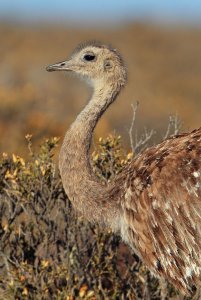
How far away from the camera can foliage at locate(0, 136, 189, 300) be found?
570 centimetres

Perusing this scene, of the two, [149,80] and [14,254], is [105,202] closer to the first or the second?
[14,254]

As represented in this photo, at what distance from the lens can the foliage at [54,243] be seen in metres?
5.70

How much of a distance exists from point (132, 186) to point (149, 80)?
30.0 m

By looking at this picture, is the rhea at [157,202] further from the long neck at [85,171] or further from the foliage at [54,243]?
the foliage at [54,243]

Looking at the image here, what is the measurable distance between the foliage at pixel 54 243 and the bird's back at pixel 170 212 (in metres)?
0.85

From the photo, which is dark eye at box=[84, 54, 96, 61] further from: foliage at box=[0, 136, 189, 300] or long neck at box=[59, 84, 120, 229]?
foliage at box=[0, 136, 189, 300]

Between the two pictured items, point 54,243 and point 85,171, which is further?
point 54,243

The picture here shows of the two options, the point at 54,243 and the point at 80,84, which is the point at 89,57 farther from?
the point at 80,84

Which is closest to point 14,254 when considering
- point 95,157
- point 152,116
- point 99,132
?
point 95,157

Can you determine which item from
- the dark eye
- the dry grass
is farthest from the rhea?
the dry grass

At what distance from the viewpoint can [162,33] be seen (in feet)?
173

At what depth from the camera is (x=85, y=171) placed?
5312 mm

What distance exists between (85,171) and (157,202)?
656 mm

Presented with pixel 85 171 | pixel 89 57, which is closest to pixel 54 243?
pixel 85 171
